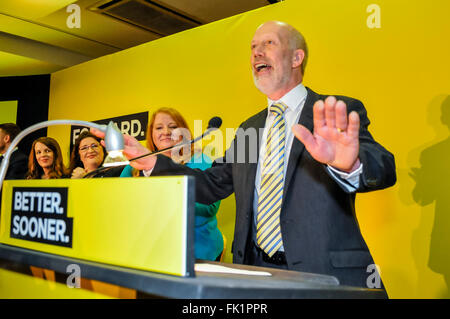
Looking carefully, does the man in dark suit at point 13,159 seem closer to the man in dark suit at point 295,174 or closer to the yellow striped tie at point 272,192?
the man in dark suit at point 295,174

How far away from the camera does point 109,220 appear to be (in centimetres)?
115

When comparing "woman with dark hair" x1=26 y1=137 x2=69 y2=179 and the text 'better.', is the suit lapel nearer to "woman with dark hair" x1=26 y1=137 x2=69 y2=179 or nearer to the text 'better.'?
the text 'better.'

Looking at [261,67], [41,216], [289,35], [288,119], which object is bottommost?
[41,216]

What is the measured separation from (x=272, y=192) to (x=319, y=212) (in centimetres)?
22

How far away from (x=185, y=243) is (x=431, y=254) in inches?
86.8

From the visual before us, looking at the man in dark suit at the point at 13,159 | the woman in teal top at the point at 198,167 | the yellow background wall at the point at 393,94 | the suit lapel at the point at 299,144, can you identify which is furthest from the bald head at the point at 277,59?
the man in dark suit at the point at 13,159

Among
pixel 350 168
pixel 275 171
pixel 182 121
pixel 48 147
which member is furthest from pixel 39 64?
pixel 350 168

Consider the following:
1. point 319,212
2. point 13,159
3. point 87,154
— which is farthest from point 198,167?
point 13,159

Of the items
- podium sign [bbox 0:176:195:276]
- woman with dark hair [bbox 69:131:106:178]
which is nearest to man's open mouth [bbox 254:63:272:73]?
podium sign [bbox 0:176:195:276]

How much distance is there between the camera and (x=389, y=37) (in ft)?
9.62

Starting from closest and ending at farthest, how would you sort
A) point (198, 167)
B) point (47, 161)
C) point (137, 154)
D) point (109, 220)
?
point (109, 220) → point (137, 154) → point (198, 167) → point (47, 161)

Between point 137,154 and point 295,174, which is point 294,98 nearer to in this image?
point 295,174

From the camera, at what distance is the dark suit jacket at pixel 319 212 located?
1.53 metres

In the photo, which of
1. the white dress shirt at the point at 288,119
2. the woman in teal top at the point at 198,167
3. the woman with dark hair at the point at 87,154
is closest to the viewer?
the white dress shirt at the point at 288,119
